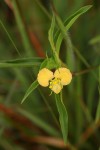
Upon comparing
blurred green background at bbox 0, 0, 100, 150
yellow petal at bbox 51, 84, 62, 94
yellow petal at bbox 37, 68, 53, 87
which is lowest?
yellow petal at bbox 51, 84, 62, 94

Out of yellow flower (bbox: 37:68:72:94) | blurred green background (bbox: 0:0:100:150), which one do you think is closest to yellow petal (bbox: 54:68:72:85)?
yellow flower (bbox: 37:68:72:94)

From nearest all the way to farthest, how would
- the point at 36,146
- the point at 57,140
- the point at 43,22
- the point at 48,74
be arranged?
1. the point at 48,74
2. the point at 57,140
3. the point at 36,146
4. the point at 43,22

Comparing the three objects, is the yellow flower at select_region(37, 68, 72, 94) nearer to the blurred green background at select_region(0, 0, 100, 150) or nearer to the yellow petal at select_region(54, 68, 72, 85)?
the yellow petal at select_region(54, 68, 72, 85)

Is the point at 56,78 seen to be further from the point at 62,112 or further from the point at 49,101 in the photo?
the point at 49,101

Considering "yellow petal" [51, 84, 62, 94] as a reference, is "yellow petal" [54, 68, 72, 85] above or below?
above

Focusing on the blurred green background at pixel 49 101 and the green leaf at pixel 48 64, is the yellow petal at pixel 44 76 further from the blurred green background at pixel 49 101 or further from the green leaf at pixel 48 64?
the blurred green background at pixel 49 101

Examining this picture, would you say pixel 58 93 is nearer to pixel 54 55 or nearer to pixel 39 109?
pixel 54 55

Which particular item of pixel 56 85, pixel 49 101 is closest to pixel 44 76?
pixel 56 85

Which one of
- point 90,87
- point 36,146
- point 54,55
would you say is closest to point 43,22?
point 90,87
